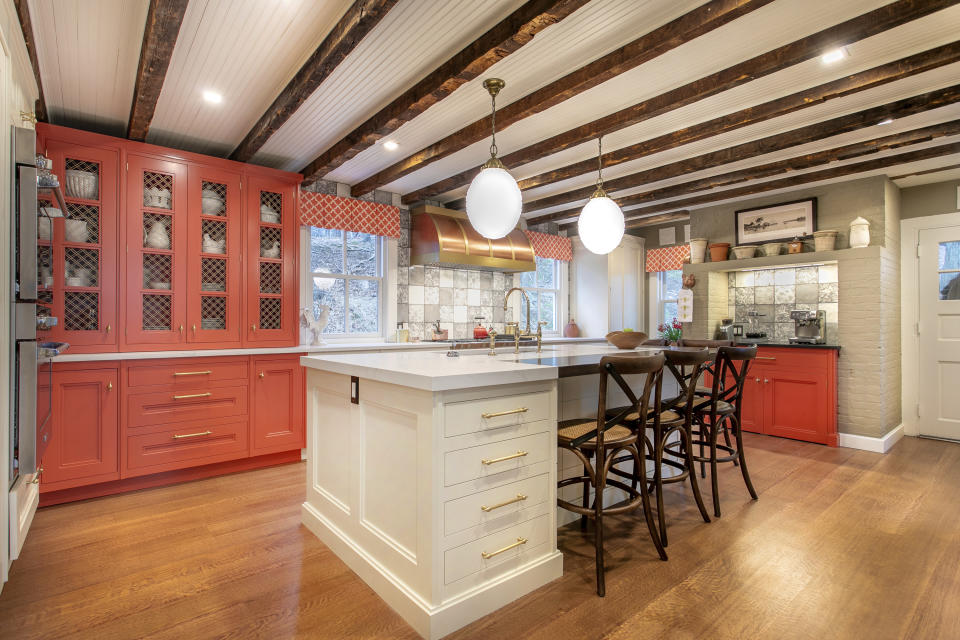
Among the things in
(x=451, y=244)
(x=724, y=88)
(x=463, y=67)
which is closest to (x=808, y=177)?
(x=724, y=88)

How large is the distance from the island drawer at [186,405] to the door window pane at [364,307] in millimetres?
1421

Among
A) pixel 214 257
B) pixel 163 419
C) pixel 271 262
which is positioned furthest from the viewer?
pixel 271 262

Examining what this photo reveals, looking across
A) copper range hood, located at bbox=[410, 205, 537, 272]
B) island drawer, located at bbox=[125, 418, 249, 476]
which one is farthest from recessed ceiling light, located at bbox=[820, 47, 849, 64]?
island drawer, located at bbox=[125, 418, 249, 476]

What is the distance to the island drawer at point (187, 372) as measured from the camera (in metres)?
3.21

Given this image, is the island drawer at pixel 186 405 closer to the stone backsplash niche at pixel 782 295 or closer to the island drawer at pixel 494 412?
the island drawer at pixel 494 412

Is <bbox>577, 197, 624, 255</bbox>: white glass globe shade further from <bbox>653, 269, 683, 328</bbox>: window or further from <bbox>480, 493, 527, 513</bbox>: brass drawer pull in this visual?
<bbox>653, 269, 683, 328</bbox>: window

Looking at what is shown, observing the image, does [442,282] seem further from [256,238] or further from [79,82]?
[79,82]

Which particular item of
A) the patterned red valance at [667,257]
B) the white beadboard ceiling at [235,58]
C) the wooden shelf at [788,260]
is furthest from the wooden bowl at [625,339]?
the patterned red valance at [667,257]

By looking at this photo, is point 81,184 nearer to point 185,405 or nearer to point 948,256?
point 185,405

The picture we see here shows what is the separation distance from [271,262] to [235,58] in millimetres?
1726

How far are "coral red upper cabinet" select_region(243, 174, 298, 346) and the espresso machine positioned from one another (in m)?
4.91

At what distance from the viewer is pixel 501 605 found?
1855 mm

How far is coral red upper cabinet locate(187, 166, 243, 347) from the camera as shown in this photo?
11.5ft

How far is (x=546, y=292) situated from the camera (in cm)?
680
